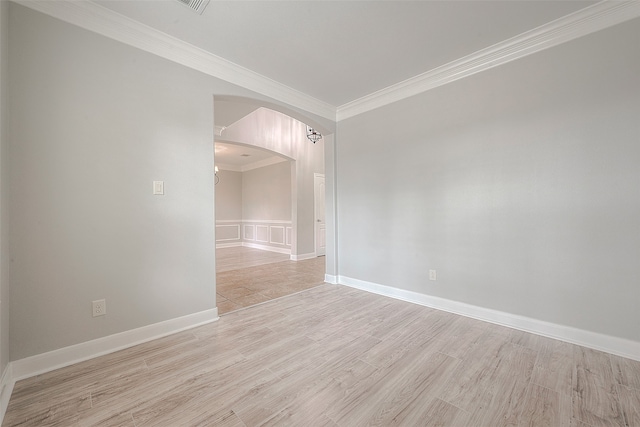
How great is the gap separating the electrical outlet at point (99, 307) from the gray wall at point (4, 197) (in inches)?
16.8

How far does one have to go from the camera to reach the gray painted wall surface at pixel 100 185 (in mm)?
1692

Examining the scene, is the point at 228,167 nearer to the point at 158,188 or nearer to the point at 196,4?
the point at 158,188

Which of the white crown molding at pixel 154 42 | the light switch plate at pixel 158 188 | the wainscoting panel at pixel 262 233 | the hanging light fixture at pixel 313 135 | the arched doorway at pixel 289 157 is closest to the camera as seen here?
the white crown molding at pixel 154 42

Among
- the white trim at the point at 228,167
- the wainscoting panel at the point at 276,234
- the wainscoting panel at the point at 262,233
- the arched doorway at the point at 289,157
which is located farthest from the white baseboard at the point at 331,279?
the white trim at the point at 228,167

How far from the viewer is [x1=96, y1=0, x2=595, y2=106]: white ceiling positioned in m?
1.91

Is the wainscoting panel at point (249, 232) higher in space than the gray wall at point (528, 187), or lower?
lower

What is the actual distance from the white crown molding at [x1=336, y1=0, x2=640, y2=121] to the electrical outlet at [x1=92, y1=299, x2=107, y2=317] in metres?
3.68

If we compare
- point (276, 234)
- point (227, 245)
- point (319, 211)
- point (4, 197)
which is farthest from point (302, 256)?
point (4, 197)

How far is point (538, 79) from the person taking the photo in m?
2.21

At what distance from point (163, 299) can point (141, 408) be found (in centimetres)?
101

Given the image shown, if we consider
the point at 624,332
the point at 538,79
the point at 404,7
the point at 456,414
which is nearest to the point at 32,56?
the point at 404,7

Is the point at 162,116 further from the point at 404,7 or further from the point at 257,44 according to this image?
the point at 404,7

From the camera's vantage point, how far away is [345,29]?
84.8 inches

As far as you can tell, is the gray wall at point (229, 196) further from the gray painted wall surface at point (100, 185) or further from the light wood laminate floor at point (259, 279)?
the gray painted wall surface at point (100, 185)
